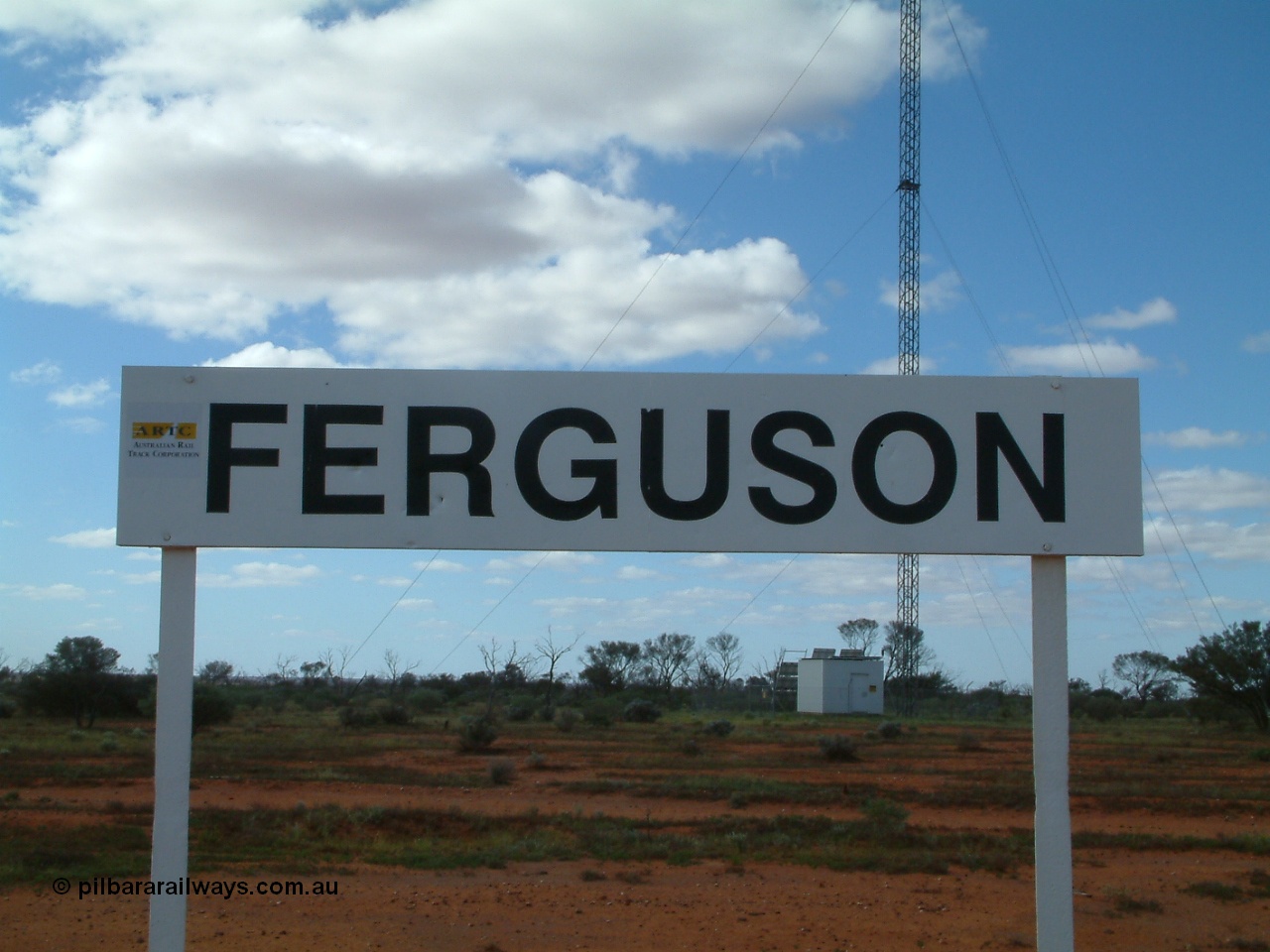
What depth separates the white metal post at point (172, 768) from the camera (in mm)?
4113

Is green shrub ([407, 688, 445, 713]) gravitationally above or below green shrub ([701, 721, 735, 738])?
below

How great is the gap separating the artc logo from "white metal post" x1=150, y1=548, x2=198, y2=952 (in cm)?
60

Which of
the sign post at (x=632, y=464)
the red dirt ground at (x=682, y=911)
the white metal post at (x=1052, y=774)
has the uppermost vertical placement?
the sign post at (x=632, y=464)

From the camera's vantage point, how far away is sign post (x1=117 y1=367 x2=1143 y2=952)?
440 centimetres

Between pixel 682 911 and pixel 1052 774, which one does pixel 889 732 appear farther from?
pixel 1052 774

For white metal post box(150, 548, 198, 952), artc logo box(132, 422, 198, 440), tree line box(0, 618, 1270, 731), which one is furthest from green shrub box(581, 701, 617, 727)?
artc logo box(132, 422, 198, 440)

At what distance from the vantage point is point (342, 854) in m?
12.8

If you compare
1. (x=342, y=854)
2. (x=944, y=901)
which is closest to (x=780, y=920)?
(x=944, y=901)

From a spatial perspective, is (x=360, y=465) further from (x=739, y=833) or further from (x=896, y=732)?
(x=896, y=732)

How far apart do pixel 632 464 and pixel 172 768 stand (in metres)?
2.16

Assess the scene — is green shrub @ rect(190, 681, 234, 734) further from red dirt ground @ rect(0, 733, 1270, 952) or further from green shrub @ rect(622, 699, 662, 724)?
green shrub @ rect(622, 699, 662, 724)

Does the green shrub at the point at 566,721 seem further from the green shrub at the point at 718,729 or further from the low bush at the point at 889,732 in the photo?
the low bush at the point at 889,732

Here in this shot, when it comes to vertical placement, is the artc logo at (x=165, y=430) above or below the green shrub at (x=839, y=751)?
above

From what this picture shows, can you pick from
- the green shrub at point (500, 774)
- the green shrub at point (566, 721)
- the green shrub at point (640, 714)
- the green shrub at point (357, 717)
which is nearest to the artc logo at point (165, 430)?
the green shrub at point (500, 774)
